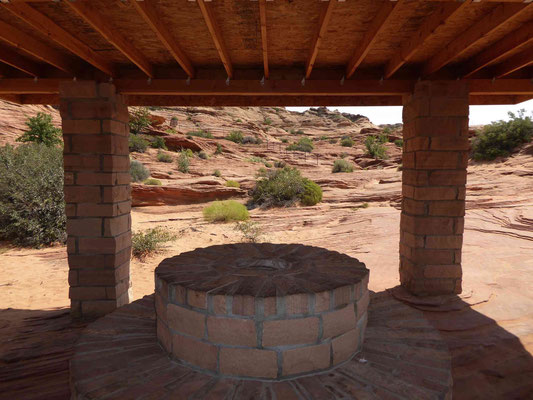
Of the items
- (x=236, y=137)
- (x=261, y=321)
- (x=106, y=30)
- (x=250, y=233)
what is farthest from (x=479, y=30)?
(x=236, y=137)

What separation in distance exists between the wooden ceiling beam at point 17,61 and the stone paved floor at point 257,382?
3230 millimetres

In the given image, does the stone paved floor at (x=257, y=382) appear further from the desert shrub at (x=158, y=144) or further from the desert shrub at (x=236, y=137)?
the desert shrub at (x=236, y=137)

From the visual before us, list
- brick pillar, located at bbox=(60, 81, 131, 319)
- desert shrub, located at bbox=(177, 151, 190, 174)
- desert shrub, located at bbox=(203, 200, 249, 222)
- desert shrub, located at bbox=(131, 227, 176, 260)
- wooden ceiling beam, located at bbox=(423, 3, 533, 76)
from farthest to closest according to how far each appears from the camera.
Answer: desert shrub, located at bbox=(177, 151, 190, 174) < desert shrub, located at bbox=(203, 200, 249, 222) < desert shrub, located at bbox=(131, 227, 176, 260) < brick pillar, located at bbox=(60, 81, 131, 319) < wooden ceiling beam, located at bbox=(423, 3, 533, 76)

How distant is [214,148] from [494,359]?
21.2m

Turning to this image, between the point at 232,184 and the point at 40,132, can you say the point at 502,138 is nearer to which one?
the point at 232,184

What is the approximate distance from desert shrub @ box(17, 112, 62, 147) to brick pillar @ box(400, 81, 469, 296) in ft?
48.3

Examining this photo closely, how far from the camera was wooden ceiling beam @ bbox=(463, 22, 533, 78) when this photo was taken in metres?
3.19

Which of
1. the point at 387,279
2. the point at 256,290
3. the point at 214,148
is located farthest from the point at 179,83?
the point at 214,148

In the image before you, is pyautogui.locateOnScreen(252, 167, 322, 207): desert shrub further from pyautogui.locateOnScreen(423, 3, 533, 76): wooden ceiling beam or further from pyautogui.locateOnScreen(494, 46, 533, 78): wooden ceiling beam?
pyautogui.locateOnScreen(423, 3, 533, 76): wooden ceiling beam

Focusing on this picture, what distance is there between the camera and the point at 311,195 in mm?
13125

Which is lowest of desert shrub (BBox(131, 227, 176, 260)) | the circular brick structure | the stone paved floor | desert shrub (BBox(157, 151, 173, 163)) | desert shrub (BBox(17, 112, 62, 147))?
desert shrub (BBox(131, 227, 176, 260))

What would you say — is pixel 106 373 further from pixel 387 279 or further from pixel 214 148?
pixel 214 148

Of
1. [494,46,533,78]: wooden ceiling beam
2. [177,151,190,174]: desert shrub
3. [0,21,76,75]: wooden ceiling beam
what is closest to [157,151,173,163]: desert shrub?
[177,151,190,174]: desert shrub

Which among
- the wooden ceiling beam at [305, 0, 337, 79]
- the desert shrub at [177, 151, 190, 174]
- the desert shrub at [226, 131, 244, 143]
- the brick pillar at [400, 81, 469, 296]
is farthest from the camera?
the desert shrub at [226, 131, 244, 143]
